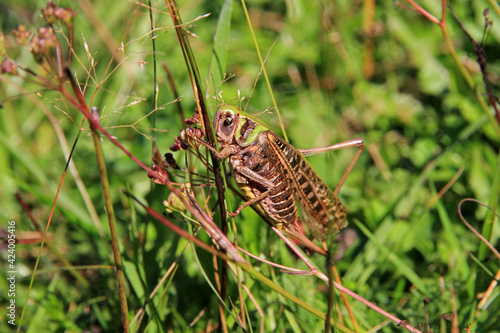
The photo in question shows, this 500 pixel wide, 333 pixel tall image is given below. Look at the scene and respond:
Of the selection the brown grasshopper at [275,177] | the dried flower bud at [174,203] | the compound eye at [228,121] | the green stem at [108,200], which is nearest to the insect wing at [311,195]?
the brown grasshopper at [275,177]

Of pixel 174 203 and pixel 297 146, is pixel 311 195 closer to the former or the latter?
pixel 174 203

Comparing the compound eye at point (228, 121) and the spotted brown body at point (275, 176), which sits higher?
the compound eye at point (228, 121)

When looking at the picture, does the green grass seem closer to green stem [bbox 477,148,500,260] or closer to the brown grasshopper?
green stem [bbox 477,148,500,260]

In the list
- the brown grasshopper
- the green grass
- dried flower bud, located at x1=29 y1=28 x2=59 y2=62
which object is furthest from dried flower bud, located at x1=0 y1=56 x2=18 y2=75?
the brown grasshopper

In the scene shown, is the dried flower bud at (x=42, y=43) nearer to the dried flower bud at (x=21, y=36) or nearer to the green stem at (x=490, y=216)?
the dried flower bud at (x=21, y=36)

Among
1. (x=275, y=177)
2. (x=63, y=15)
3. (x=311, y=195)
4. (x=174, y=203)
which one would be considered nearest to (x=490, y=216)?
(x=311, y=195)
